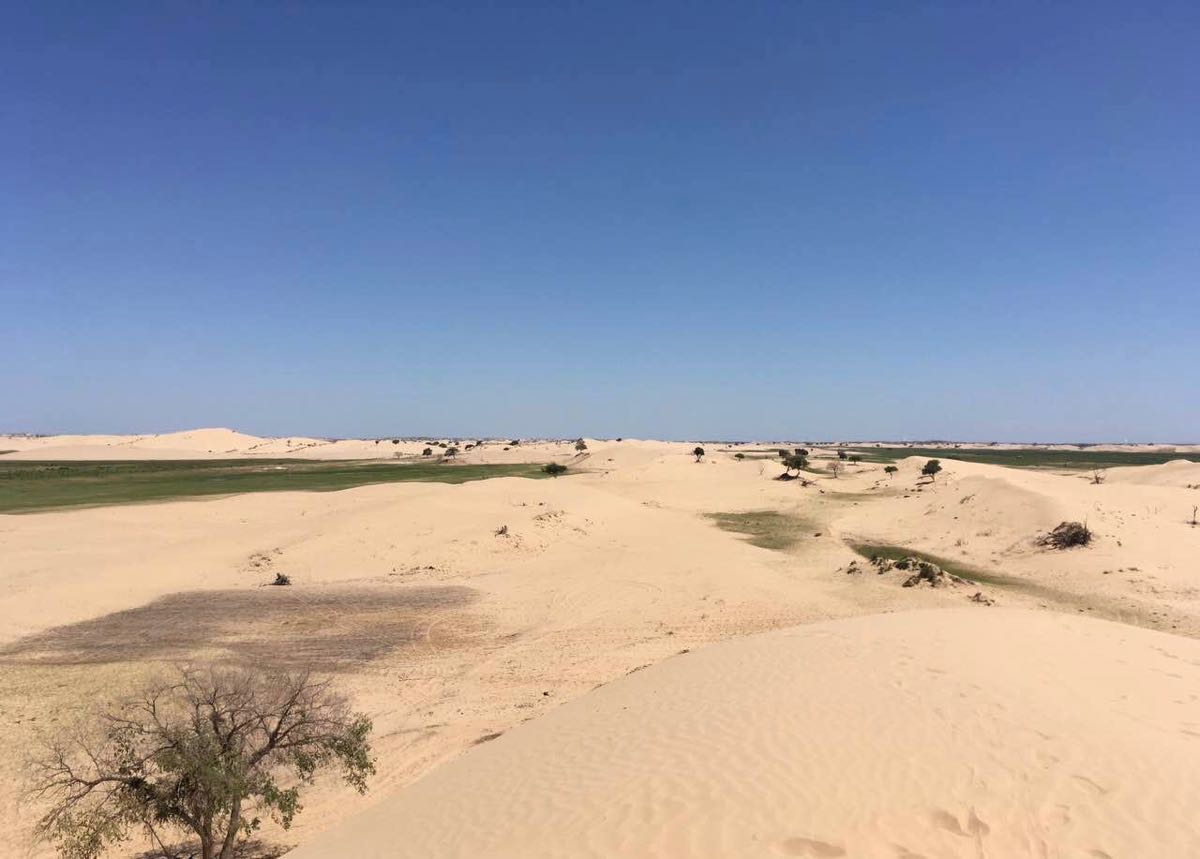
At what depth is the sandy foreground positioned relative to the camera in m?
6.61

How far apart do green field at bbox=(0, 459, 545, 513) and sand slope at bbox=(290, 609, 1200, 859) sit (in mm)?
48516

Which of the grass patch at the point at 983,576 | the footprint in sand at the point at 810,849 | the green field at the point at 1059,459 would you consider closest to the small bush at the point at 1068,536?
the grass patch at the point at 983,576

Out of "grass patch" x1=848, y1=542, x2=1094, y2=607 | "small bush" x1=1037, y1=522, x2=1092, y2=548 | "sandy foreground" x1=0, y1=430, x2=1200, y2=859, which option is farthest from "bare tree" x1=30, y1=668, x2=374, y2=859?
"small bush" x1=1037, y1=522, x2=1092, y2=548

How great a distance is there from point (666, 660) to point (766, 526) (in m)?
28.7

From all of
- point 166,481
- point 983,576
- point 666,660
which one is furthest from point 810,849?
point 166,481

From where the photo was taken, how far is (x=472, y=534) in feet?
106

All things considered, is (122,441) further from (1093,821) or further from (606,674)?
(1093,821)

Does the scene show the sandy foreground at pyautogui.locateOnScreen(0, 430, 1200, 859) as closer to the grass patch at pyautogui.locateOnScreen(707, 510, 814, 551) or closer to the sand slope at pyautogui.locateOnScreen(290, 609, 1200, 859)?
the sand slope at pyautogui.locateOnScreen(290, 609, 1200, 859)

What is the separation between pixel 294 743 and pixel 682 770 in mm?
5293

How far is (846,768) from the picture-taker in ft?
23.5

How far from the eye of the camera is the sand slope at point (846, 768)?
19.9ft

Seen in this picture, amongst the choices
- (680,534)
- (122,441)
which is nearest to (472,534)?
(680,534)

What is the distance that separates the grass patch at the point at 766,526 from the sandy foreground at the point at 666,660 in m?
1.93

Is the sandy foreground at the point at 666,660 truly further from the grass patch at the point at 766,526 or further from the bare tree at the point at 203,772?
the grass patch at the point at 766,526
